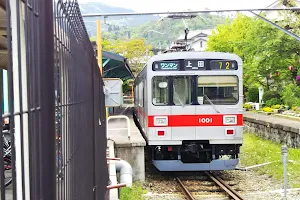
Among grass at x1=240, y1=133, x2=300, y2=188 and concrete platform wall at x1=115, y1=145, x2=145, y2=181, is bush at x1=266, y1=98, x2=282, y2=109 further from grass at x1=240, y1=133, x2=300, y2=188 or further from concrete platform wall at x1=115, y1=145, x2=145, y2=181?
concrete platform wall at x1=115, y1=145, x2=145, y2=181

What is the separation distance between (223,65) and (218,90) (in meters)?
0.59

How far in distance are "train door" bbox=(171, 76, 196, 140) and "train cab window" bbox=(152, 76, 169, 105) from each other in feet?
0.61

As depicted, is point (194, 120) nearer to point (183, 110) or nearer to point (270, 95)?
point (183, 110)

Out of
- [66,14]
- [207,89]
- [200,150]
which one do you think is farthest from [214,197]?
[66,14]

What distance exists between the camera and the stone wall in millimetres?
15609

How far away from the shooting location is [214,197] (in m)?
9.04

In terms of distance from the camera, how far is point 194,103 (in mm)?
10555

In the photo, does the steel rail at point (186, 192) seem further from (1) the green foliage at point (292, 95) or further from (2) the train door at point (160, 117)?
(1) the green foliage at point (292, 95)

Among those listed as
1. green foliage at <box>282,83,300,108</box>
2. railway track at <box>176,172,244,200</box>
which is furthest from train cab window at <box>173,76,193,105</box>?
green foliage at <box>282,83,300,108</box>

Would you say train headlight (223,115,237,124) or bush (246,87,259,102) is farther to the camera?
bush (246,87,259,102)

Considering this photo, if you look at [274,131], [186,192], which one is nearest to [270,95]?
[274,131]

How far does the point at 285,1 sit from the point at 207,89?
58.7ft

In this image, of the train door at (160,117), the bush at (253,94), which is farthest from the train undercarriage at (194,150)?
the bush at (253,94)

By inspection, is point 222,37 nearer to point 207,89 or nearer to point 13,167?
point 207,89
